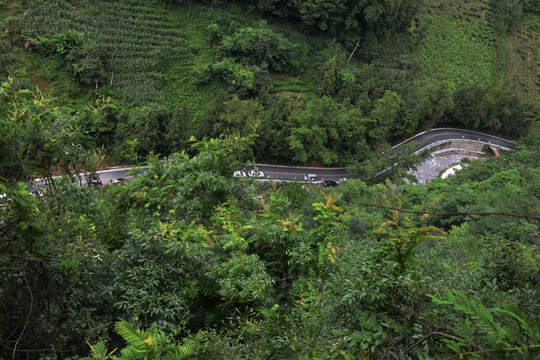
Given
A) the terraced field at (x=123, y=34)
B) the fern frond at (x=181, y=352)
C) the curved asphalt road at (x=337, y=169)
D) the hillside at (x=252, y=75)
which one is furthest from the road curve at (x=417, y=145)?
the fern frond at (x=181, y=352)

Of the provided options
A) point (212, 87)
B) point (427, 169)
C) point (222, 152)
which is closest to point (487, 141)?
point (427, 169)

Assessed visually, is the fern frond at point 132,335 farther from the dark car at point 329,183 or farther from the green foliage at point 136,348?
the dark car at point 329,183

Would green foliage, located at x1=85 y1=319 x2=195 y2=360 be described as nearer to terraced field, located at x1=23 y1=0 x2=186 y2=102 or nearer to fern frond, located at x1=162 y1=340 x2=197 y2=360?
fern frond, located at x1=162 y1=340 x2=197 y2=360

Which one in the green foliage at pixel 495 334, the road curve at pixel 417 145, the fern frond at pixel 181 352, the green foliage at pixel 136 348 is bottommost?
the road curve at pixel 417 145

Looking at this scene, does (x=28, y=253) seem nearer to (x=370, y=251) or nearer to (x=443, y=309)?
(x=370, y=251)

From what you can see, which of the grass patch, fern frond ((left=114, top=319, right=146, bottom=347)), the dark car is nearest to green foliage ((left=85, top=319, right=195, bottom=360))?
fern frond ((left=114, top=319, right=146, bottom=347))

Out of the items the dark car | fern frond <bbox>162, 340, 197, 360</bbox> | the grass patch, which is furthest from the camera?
the grass patch
